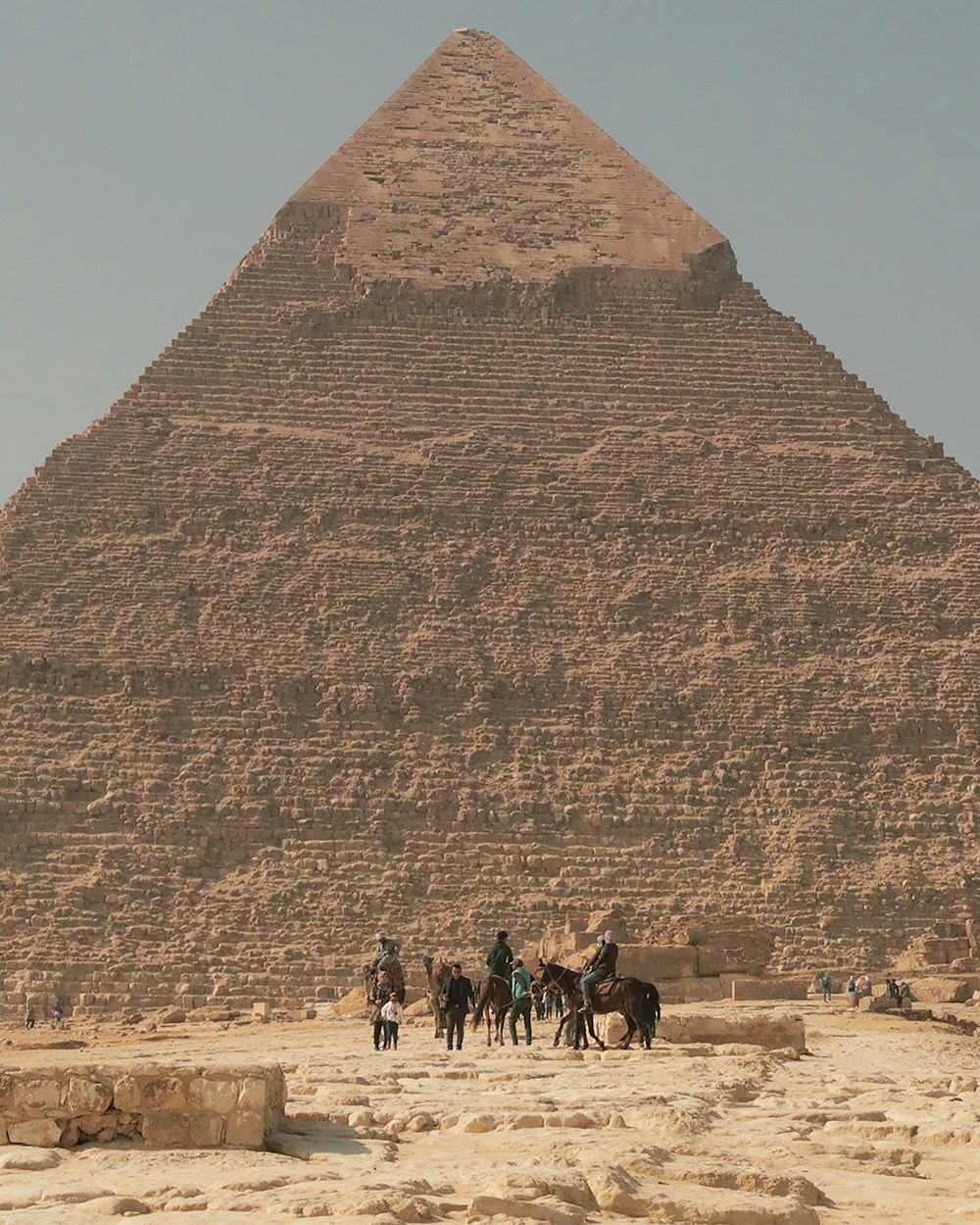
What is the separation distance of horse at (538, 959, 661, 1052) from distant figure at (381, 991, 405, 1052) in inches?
43.5

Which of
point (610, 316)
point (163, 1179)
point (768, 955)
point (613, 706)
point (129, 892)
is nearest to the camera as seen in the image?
point (163, 1179)

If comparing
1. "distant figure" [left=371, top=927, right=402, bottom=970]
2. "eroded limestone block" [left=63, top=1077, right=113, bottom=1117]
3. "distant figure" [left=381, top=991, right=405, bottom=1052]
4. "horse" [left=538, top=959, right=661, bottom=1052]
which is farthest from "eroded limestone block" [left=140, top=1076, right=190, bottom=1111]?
"distant figure" [left=371, top=927, right=402, bottom=970]

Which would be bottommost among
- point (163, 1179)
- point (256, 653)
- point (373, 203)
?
point (163, 1179)

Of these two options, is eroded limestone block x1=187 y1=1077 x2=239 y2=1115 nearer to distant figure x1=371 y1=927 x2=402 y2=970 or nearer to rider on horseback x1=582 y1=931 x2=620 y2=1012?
rider on horseback x1=582 y1=931 x2=620 y2=1012

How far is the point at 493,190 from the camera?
42.2m

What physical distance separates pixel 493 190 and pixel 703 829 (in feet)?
43.3

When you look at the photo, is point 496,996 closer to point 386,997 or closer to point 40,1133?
point 386,997

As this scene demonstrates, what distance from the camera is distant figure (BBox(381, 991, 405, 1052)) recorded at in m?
15.7

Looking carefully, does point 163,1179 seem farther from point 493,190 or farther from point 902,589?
point 493,190

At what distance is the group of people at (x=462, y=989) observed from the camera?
1500cm

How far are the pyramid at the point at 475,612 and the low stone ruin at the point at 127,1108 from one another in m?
20.6

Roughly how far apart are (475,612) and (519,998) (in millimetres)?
20978

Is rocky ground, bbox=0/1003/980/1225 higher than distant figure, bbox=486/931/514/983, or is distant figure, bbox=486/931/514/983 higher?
distant figure, bbox=486/931/514/983

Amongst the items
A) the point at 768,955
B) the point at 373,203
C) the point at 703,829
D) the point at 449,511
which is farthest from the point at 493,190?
the point at 768,955
